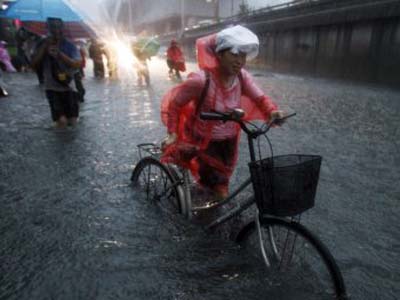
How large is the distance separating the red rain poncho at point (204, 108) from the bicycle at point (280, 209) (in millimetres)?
291

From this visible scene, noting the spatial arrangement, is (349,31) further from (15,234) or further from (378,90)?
(15,234)

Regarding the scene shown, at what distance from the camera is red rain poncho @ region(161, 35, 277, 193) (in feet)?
9.95

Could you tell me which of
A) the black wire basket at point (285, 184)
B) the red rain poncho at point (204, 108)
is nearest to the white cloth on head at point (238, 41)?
the red rain poncho at point (204, 108)

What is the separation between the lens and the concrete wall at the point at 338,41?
1541cm

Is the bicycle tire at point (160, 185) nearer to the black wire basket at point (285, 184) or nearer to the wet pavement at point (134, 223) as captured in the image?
the wet pavement at point (134, 223)

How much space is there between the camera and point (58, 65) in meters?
6.65

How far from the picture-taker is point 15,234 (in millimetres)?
3348

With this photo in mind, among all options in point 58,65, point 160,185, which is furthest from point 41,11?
point 160,185

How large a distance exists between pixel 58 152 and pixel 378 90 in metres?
12.1

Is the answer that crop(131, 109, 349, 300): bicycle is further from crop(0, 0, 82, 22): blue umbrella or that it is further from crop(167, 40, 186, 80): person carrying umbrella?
crop(167, 40, 186, 80): person carrying umbrella

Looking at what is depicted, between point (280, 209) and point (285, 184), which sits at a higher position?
point (285, 184)

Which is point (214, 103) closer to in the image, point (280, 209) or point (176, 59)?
point (280, 209)

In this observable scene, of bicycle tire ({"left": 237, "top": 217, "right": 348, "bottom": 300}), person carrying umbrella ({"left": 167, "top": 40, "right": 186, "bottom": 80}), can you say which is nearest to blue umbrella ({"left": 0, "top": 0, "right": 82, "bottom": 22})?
person carrying umbrella ({"left": 167, "top": 40, "right": 186, "bottom": 80})

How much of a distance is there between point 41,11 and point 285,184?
9.20 metres
